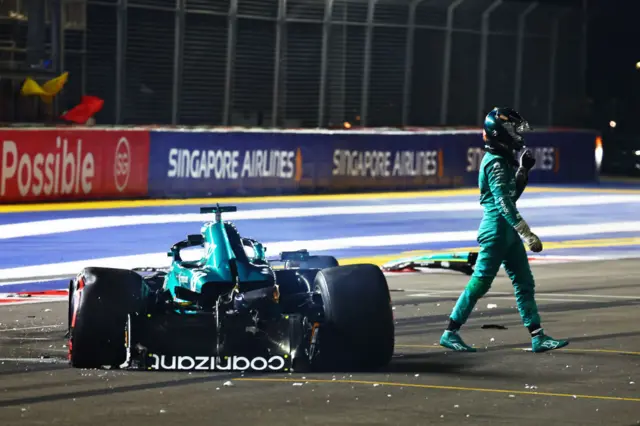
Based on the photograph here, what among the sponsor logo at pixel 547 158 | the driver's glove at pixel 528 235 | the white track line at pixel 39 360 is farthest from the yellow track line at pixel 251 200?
the driver's glove at pixel 528 235

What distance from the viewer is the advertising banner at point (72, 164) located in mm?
25609

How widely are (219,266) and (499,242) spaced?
2279 mm

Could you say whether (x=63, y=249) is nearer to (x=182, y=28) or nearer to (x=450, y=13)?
(x=182, y=28)

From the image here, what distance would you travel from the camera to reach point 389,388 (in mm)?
9812

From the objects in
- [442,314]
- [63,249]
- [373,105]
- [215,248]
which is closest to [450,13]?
[373,105]

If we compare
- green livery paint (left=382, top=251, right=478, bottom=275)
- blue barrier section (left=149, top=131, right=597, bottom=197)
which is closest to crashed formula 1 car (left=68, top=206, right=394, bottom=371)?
green livery paint (left=382, top=251, right=478, bottom=275)

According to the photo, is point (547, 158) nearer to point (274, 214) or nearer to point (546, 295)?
point (274, 214)

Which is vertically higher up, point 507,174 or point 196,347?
point 507,174

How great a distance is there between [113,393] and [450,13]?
31.1 m

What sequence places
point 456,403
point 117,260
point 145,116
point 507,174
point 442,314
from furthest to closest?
point 145,116 < point 117,260 < point 442,314 < point 507,174 < point 456,403

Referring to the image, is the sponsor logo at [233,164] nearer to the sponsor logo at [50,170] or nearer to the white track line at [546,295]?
the sponsor logo at [50,170]

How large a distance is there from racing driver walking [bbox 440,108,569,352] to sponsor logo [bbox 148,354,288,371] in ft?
6.07

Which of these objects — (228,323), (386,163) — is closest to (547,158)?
(386,163)

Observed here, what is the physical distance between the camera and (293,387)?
9812 millimetres
